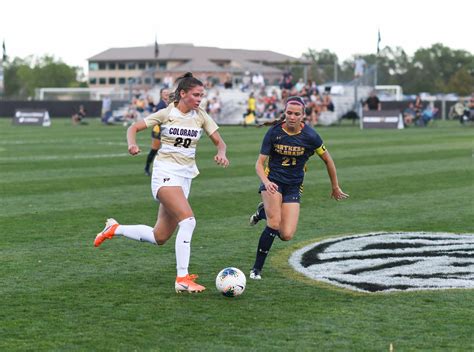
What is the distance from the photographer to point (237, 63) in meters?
140

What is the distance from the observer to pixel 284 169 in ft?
33.1

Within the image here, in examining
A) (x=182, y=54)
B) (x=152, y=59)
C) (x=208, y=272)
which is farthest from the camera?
(x=182, y=54)

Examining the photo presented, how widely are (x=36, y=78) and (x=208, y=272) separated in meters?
148

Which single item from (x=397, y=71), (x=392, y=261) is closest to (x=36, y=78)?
(x=397, y=71)

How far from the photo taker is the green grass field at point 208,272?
291 inches

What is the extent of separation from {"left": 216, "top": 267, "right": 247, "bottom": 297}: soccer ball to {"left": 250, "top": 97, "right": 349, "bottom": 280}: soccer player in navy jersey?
0.93 meters

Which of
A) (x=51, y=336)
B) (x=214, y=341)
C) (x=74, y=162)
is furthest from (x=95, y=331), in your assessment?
(x=74, y=162)

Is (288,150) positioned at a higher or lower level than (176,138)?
lower

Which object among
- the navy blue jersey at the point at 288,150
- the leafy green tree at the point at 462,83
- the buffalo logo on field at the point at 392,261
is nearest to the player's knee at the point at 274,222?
the navy blue jersey at the point at 288,150

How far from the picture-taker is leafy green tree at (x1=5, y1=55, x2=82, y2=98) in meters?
153

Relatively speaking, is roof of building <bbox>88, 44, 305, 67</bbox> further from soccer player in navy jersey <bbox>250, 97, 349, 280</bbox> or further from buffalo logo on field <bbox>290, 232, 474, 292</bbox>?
soccer player in navy jersey <bbox>250, 97, 349, 280</bbox>

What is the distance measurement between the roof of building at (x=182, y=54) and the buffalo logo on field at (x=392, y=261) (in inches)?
5168

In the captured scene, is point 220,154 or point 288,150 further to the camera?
point 288,150

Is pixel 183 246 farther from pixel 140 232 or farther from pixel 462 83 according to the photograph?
pixel 462 83
